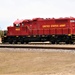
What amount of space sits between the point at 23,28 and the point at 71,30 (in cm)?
737

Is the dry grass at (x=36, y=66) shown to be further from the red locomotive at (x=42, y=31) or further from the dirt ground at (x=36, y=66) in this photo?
the red locomotive at (x=42, y=31)

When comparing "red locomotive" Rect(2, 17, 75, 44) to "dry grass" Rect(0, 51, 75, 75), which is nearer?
"dry grass" Rect(0, 51, 75, 75)

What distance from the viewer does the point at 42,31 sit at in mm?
39719

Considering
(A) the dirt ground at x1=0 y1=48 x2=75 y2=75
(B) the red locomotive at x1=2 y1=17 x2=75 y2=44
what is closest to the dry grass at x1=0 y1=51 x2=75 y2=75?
(A) the dirt ground at x1=0 y1=48 x2=75 y2=75

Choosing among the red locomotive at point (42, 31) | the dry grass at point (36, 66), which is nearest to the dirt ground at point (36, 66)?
the dry grass at point (36, 66)

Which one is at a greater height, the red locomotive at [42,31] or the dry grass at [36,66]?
the red locomotive at [42,31]

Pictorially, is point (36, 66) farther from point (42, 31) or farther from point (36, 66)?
point (42, 31)

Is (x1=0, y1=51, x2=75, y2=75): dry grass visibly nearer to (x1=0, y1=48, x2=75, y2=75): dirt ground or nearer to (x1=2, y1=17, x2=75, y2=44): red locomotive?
(x1=0, y1=48, x2=75, y2=75): dirt ground

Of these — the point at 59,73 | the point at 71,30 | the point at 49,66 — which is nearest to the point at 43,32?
the point at 71,30

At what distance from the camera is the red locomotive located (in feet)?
125

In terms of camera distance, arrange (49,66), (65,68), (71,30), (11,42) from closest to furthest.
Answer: (65,68)
(49,66)
(71,30)
(11,42)

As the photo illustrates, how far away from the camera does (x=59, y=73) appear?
43.9 ft

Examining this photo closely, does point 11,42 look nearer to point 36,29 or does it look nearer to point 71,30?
point 36,29

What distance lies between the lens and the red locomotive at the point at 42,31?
125 ft
